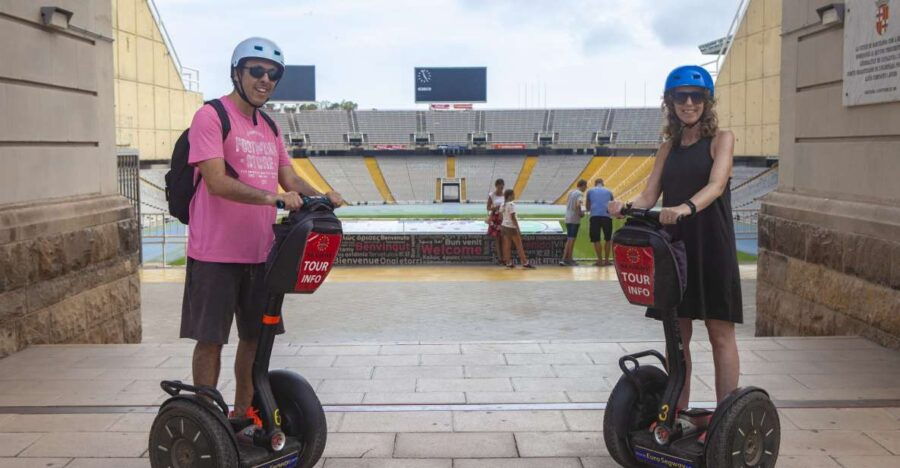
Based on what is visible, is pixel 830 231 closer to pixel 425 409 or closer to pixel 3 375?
pixel 425 409

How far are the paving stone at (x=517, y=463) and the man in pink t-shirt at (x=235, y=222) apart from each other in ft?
3.41

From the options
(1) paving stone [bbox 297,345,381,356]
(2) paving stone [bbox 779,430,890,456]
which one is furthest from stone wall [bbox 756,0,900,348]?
(1) paving stone [bbox 297,345,381,356]

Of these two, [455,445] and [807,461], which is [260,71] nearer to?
[455,445]

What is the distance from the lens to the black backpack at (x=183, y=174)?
3.56m

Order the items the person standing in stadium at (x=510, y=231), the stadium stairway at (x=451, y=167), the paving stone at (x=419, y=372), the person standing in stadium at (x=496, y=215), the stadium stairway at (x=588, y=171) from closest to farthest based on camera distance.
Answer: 1. the paving stone at (x=419, y=372)
2. the person standing in stadium at (x=510, y=231)
3. the person standing in stadium at (x=496, y=215)
4. the stadium stairway at (x=588, y=171)
5. the stadium stairway at (x=451, y=167)

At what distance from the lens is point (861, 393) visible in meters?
5.00

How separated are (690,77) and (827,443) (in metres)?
1.93

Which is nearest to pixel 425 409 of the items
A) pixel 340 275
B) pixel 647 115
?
pixel 340 275

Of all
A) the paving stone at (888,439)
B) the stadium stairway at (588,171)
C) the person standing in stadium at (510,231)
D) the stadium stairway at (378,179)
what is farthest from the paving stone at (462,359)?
the stadium stairway at (378,179)

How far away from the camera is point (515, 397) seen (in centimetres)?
505

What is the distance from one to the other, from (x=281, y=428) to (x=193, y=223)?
0.97 metres

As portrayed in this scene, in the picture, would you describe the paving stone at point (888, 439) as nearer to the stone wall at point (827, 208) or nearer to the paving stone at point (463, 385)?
the stone wall at point (827, 208)

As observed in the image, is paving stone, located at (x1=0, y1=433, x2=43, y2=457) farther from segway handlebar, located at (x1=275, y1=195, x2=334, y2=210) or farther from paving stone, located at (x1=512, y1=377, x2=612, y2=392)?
paving stone, located at (x1=512, y1=377, x2=612, y2=392)

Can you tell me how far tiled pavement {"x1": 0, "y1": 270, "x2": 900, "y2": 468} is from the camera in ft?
13.2
